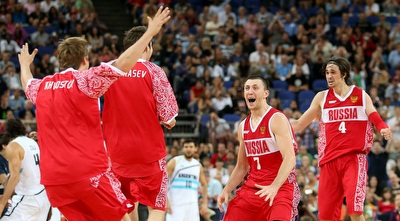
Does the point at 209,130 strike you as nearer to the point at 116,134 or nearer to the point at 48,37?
the point at 48,37

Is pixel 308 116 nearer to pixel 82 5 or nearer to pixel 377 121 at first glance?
pixel 377 121

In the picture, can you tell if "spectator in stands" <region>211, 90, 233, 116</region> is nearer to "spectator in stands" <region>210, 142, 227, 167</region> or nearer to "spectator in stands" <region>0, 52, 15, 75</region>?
"spectator in stands" <region>210, 142, 227, 167</region>

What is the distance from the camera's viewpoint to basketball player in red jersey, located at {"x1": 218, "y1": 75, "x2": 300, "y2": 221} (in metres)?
8.71

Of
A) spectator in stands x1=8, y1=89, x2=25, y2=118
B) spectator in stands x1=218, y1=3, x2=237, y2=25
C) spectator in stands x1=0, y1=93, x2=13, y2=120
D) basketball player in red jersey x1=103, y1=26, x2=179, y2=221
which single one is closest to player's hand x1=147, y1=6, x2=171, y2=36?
basketball player in red jersey x1=103, y1=26, x2=179, y2=221

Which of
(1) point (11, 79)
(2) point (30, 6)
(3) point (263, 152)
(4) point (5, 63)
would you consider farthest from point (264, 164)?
(2) point (30, 6)

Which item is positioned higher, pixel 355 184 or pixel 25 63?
pixel 25 63

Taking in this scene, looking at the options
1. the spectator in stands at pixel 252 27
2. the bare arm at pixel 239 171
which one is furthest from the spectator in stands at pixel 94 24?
the bare arm at pixel 239 171

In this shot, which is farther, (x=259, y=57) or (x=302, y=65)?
(x=259, y=57)

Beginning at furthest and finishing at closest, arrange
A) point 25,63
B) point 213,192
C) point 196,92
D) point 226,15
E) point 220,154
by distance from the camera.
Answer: point 226,15 < point 196,92 < point 220,154 < point 213,192 < point 25,63

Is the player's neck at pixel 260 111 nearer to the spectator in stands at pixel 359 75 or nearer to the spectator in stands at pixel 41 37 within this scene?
the spectator in stands at pixel 359 75

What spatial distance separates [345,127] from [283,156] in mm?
1933

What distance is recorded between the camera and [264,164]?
909 centimetres

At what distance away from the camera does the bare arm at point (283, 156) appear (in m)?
8.61

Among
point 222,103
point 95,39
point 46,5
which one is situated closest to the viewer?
point 222,103
